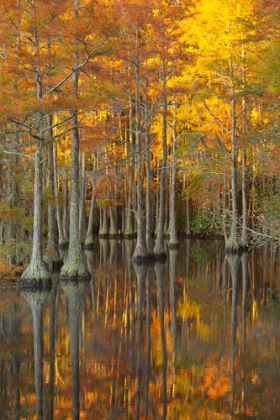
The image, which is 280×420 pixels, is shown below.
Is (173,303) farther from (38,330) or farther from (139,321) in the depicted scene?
(38,330)

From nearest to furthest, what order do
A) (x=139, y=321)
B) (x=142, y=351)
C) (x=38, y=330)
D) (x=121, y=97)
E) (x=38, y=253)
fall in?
(x=142, y=351) < (x=38, y=330) < (x=139, y=321) < (x=38, y=253) < (x=121, y=97)

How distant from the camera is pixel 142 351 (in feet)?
30.1

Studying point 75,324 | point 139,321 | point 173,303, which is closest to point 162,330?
point 139,321

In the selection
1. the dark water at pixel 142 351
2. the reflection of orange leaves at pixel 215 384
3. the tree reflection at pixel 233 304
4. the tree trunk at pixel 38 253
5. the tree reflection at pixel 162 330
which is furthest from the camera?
the tree trunk at pixel 38 253

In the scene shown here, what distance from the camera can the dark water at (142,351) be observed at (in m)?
6.87

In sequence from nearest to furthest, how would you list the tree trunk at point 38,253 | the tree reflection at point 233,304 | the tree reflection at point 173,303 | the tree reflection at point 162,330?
the tree reflection at point 162,330 → the tree reflection at point 233,304 → the tree reflection at point 173,303 → the tree trunk at point 38,253

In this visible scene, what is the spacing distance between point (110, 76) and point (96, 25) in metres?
6.77

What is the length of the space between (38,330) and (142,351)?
7.18ft

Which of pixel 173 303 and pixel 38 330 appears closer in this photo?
pixel 38 330

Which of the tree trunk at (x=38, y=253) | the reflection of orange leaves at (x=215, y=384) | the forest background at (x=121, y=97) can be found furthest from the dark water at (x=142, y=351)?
the forest background at (x=121, y=97)

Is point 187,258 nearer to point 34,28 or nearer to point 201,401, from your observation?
point 34,28

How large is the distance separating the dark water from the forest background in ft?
6.12

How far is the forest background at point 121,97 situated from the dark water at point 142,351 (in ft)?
6.12

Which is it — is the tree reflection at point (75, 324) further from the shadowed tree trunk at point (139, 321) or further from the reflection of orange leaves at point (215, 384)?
the reflection of orange leaves at point (215, 384)
